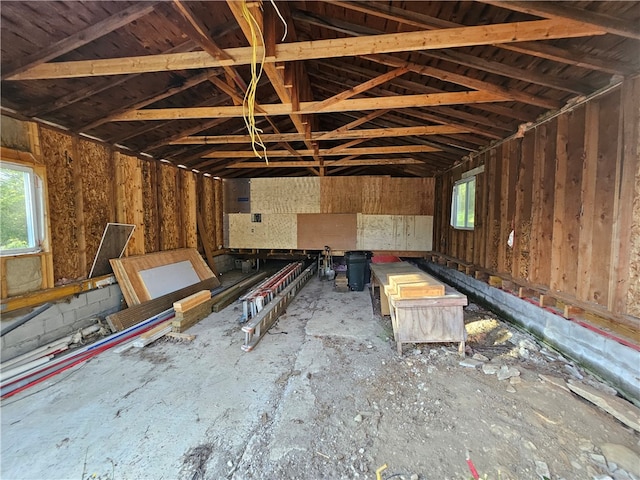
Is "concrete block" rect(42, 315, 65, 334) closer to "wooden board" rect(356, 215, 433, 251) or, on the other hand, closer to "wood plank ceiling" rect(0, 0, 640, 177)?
"wood plank ceiling" rect(0, 0, 640, 177)

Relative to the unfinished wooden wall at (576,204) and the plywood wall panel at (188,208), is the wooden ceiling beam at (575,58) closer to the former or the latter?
the unfinished wooden wall at (576,204)

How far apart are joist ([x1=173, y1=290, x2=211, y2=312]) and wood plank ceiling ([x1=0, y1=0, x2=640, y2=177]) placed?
2871 millimetres

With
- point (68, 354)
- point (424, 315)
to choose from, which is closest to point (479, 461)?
point (424, 315)

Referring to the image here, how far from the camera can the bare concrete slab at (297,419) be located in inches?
73.9

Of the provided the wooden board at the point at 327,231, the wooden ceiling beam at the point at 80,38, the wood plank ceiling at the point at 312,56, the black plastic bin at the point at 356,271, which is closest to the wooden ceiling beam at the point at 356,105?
the wood plank ceiling at the point at 312,56

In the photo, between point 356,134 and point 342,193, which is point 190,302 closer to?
point 356,134

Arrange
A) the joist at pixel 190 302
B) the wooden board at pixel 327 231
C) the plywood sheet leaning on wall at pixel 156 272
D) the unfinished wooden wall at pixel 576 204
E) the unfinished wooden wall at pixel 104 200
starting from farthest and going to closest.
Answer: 1. the wooden board at pixel 327 231
2. the plywood sheet leaning on wall at pixel 156 272
3. the joist at pixel 190 302
4. the unfinished wooden wall at pixel 104 200
5. the unfinished wooden wall at pixel 576 204

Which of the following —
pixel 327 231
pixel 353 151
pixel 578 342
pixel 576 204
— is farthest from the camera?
pixel 327 231

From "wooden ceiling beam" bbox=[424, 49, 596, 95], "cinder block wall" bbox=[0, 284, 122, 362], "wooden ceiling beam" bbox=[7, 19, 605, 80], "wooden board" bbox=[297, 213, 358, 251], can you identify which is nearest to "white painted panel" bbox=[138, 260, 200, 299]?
"cinder block wall" bbox=[0, 284, 122, 362]

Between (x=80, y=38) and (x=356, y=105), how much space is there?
3152mm

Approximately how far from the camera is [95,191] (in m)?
4.61

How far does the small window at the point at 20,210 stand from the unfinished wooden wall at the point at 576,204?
690cm

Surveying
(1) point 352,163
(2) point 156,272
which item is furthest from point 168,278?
(1) point 352,163

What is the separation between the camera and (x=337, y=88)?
16.6 feet
